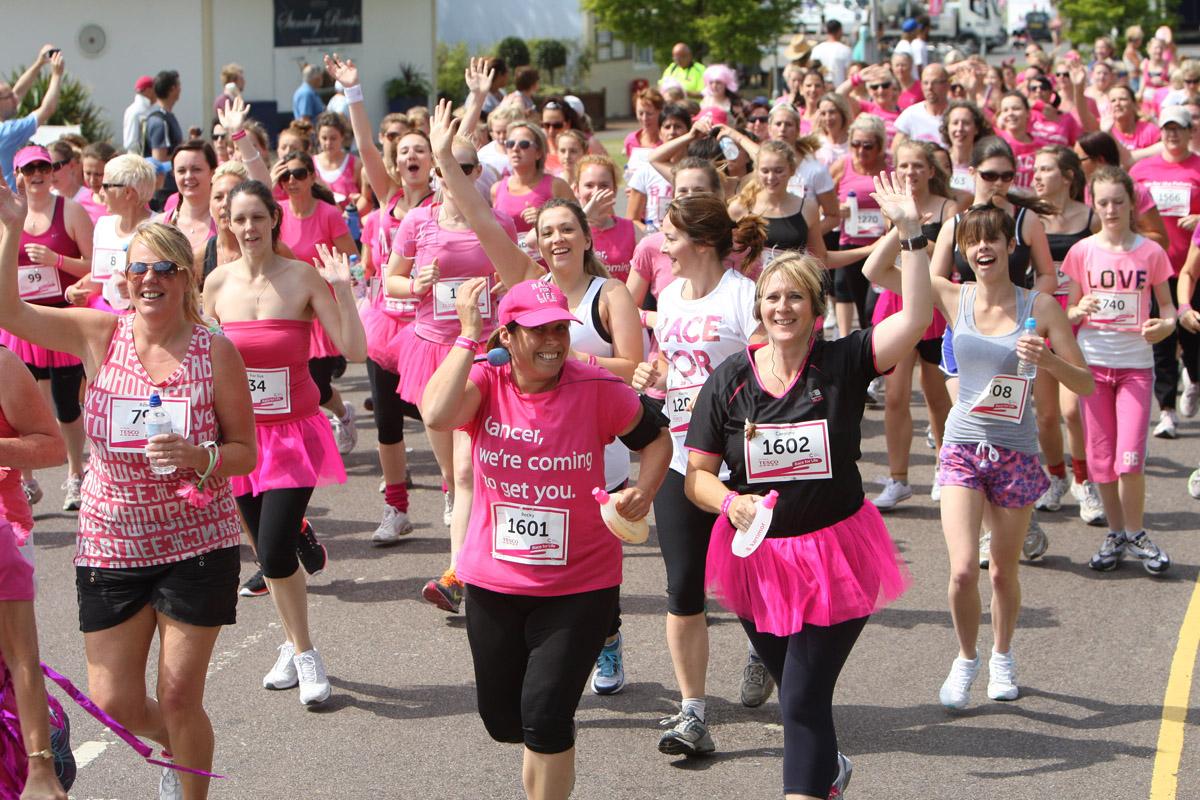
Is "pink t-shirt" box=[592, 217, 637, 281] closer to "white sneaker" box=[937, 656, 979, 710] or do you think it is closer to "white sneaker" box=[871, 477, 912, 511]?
"white sneaker" box=[871, 477, 912, 511]

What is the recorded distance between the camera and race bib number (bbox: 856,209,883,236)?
430 inches

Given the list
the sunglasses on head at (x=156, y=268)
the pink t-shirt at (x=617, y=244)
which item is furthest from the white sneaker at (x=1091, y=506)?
the sunglasses on head at (x=156, y=268)

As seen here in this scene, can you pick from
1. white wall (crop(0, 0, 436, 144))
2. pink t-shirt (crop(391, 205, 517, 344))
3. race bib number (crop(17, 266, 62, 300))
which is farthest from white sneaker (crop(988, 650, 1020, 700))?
white wall (crop(0, 0, 436, 144))

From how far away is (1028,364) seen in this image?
6.25 meters

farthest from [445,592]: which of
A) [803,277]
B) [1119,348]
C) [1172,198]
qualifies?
[1172,198]

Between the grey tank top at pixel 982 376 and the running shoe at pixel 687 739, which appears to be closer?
the running shoe at pixel 687 739

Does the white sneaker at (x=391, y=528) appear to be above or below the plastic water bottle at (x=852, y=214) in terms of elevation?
below

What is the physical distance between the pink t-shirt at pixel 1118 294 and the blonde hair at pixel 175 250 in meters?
4.88

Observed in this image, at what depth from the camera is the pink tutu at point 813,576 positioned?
4727mm

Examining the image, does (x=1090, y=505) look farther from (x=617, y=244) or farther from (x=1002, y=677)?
(x=617, y=244)

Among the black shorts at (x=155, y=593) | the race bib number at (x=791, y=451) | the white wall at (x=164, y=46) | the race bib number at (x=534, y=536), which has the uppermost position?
the white wall at (x=164, y=46)

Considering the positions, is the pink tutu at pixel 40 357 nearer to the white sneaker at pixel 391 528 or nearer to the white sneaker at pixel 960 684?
the white sneaker at pixel 391 528

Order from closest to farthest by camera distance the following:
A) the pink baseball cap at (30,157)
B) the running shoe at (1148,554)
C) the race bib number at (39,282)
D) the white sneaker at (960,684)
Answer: the white sneaker at (960,684) < the running shoe at (1148,554) < the pink baseball cap at (30,157) < the race bib number at (39,282)

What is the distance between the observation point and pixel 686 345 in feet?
19.4
